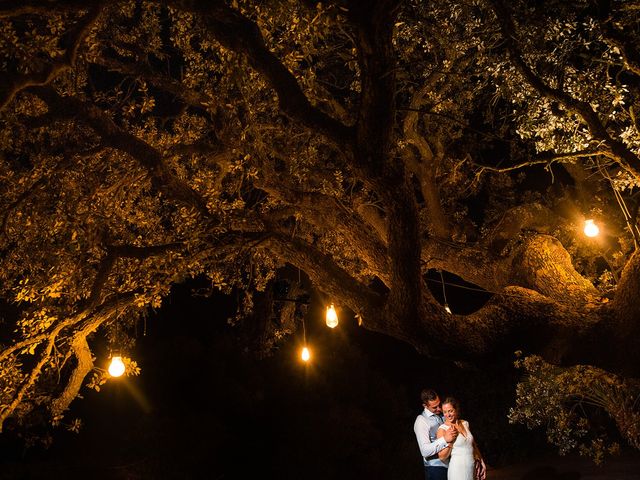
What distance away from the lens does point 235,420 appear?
37.4ft

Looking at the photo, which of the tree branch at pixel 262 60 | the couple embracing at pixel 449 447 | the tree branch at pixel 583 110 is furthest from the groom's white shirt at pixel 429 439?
the tree branch at pixel 583 110

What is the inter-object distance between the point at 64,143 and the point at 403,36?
560cm

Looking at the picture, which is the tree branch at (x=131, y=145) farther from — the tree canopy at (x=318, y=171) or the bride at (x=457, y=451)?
the bride at (x=457, y=451)

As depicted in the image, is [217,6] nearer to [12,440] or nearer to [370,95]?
[370,95]

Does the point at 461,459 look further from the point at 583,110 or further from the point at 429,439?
the point at 583,110

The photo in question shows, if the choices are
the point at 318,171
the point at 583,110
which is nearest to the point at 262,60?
the point at 583,110

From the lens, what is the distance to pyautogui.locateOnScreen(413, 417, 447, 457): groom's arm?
234 inches

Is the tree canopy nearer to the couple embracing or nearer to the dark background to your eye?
the couple embracing

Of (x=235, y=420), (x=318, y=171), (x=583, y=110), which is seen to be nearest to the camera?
(x=583, y=110)

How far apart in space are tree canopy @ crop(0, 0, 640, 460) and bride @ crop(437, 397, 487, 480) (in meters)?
0.62

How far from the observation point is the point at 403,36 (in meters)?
8.89

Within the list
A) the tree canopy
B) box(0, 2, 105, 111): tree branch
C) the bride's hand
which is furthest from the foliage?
box(0, 2, 105, 111): tree branch

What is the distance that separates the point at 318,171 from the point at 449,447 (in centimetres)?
462

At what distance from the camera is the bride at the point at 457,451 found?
5.88 m
